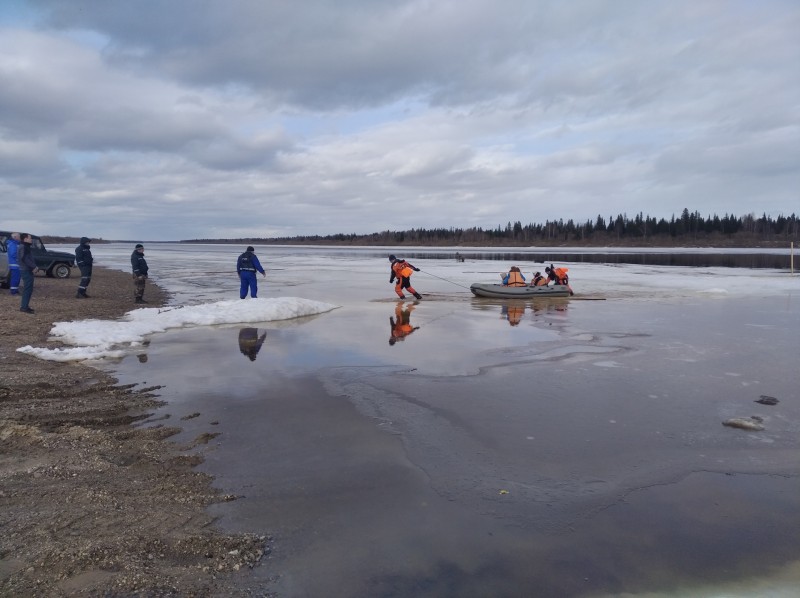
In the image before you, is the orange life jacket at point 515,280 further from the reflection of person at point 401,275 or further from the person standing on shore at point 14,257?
the person standing on shore at point 14,257

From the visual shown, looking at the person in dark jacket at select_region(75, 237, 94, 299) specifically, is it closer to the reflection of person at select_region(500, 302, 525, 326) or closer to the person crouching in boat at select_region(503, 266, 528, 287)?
the reflection of person at select_region(500, 302, 525, 326)

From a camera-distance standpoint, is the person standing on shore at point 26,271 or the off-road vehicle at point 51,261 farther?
the off-road vehicle at point 51,261

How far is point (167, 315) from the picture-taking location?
12.9m

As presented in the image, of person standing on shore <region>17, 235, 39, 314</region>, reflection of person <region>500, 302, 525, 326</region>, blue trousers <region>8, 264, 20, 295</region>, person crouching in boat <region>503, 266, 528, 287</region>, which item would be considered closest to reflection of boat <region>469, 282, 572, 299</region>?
person crouching in boat <region>503, 266, 528, 287</region>

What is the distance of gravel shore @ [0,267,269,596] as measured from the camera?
127 inches

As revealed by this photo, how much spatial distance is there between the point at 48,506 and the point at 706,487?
17.0 ft

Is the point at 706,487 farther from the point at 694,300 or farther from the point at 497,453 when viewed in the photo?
the point at 694,300

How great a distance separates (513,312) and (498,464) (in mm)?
11483

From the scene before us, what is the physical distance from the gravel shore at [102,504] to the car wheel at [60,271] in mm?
18051

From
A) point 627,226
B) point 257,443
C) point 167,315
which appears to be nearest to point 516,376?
point 257,443

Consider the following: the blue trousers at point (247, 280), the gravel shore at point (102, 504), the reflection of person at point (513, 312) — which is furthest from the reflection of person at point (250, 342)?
the reflection of person at point (513, 312)

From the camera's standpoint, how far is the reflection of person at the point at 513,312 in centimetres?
1468

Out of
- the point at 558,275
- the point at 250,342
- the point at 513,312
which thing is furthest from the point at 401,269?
the point at 250,342

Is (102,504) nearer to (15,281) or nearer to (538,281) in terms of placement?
(15,281)
